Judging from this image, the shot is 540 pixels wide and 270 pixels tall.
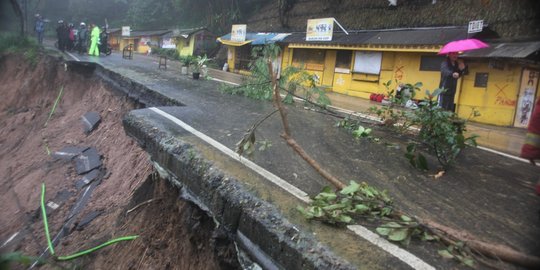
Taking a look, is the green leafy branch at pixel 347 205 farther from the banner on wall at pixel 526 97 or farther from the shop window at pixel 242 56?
the shop window at pixel 242 56

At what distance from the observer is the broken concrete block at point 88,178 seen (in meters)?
9.25

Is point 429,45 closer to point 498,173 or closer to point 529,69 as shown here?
point 529,69

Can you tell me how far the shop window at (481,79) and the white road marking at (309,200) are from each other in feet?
37.4

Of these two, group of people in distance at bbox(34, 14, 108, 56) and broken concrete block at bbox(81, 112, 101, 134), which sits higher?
group of people in distance at bbox(34, 14, 108, 56)

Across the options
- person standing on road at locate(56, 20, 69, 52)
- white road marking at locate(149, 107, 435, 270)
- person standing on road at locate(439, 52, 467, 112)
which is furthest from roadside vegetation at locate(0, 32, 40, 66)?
person standing on road at locate(439, 52, 467, 112)

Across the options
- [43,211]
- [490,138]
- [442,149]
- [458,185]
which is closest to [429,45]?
[490,138]

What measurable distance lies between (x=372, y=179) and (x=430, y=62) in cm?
1276

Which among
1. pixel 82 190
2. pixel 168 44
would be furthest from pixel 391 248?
pixel 168 44

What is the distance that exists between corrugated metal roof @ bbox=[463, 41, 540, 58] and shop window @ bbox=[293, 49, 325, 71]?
34.6ft

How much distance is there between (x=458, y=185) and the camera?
458cm

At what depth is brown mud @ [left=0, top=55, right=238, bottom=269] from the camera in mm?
4827

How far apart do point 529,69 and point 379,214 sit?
11.6 m

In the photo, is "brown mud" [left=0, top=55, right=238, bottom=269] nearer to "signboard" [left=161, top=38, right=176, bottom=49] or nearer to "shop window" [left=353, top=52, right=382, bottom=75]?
"shop window" [left=353, top=52, right=382, bottom=75]

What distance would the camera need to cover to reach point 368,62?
738 inches
